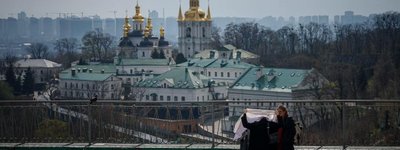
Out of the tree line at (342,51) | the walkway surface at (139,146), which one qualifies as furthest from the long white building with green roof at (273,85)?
the walkway surface at (139,146)

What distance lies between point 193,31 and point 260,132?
250 feet

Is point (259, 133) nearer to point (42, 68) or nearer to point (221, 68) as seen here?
point (221, 68)

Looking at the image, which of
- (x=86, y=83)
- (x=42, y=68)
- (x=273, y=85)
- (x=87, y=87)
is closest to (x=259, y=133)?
(x=273, y=85)

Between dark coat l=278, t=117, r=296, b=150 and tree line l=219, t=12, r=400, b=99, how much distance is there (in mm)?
26915

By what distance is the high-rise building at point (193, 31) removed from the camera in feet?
272

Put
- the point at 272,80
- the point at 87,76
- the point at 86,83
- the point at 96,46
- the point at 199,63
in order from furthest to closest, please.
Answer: the point at 96,46 < the point at 199,63 < the point at 87,76 < the point at 86,83 < the point at 272,80

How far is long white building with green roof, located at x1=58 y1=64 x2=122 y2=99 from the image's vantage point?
57750 mm

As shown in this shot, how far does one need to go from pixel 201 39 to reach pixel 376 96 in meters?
48.9

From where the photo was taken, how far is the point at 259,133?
25.0ft

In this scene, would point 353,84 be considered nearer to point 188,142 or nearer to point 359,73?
point 359,73

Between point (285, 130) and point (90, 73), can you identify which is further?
point (90, 73)

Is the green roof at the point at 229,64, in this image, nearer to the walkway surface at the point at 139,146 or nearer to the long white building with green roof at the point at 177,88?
the long white building with green roof at the point at 177,88

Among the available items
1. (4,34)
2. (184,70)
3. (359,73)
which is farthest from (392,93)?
(4,34)

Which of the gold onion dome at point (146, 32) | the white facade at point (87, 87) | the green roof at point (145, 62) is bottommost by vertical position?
the white facade at point (87, 87)
